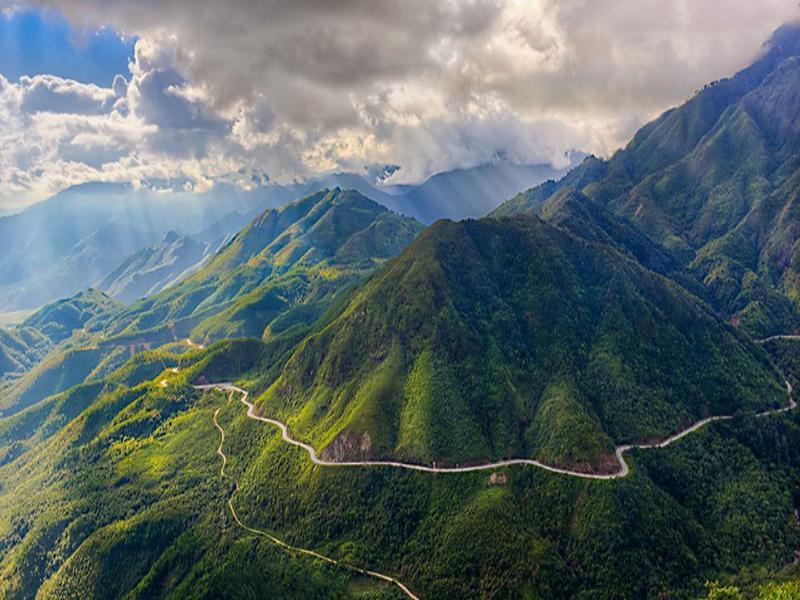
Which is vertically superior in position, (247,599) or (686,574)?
(247,599)

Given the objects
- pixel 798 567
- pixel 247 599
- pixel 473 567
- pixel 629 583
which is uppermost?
pixel 247 599

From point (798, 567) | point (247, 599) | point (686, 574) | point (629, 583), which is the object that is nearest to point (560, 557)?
point (629, 583)

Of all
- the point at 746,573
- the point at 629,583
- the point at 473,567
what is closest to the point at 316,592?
the point at 473,567

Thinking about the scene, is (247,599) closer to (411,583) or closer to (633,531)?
(411,583)

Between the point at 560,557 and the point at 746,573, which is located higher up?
the point at 560,557

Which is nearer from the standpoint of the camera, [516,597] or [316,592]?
[516,597]

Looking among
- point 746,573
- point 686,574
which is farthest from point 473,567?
point 746,573

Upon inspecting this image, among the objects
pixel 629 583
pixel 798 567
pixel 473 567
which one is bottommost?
pixel 798 567

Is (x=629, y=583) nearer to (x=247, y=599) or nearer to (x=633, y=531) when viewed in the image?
(x=633, y=531)
